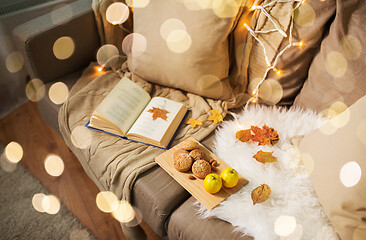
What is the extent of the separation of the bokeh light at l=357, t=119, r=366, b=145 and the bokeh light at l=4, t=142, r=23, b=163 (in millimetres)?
1681

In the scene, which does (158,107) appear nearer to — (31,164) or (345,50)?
(345,50)

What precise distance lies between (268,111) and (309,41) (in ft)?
1.04

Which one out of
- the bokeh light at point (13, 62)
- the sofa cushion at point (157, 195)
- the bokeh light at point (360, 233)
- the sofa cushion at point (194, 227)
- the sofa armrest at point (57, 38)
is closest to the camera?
the bokeh light at point (360, 233)

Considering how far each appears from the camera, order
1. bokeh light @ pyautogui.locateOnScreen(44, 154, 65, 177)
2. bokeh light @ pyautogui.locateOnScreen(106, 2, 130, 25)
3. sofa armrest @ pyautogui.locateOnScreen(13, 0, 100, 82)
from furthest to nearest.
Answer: bokeh light @ pyautogui.locateOnScreen(44, 154, 65, 177)
bokeh light @ pyautogui.locateOnScreen(106, 2, 130, 25)
sofa armrest @ pyautogui.locateOnScreen(13, 0, 100, 82)

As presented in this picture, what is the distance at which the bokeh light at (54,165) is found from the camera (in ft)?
5.21

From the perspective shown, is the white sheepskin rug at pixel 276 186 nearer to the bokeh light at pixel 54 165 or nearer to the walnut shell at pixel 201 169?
the walnut shell at pixel 201 169

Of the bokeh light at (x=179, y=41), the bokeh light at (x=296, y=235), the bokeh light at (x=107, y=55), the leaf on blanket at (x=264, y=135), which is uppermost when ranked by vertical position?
the bokeh light at (x=179, y=41)

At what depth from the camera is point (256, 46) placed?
49.2 inches

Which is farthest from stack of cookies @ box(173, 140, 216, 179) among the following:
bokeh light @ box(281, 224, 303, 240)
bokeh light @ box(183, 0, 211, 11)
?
bokeh light @ box(183, 0, 211, 11)

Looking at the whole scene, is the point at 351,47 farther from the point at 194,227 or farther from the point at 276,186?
the point at 194,227

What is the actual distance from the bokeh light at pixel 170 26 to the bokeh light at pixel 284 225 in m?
0.82

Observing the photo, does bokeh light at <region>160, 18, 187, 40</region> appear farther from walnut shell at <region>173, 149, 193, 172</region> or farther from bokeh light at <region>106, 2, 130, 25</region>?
walnut shell at <region>173, 149, 193, 172</region>

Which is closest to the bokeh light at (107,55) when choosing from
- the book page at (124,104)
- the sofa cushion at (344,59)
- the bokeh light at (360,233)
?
the book page at (124,104)

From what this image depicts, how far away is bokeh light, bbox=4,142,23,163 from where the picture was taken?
1650 mm
